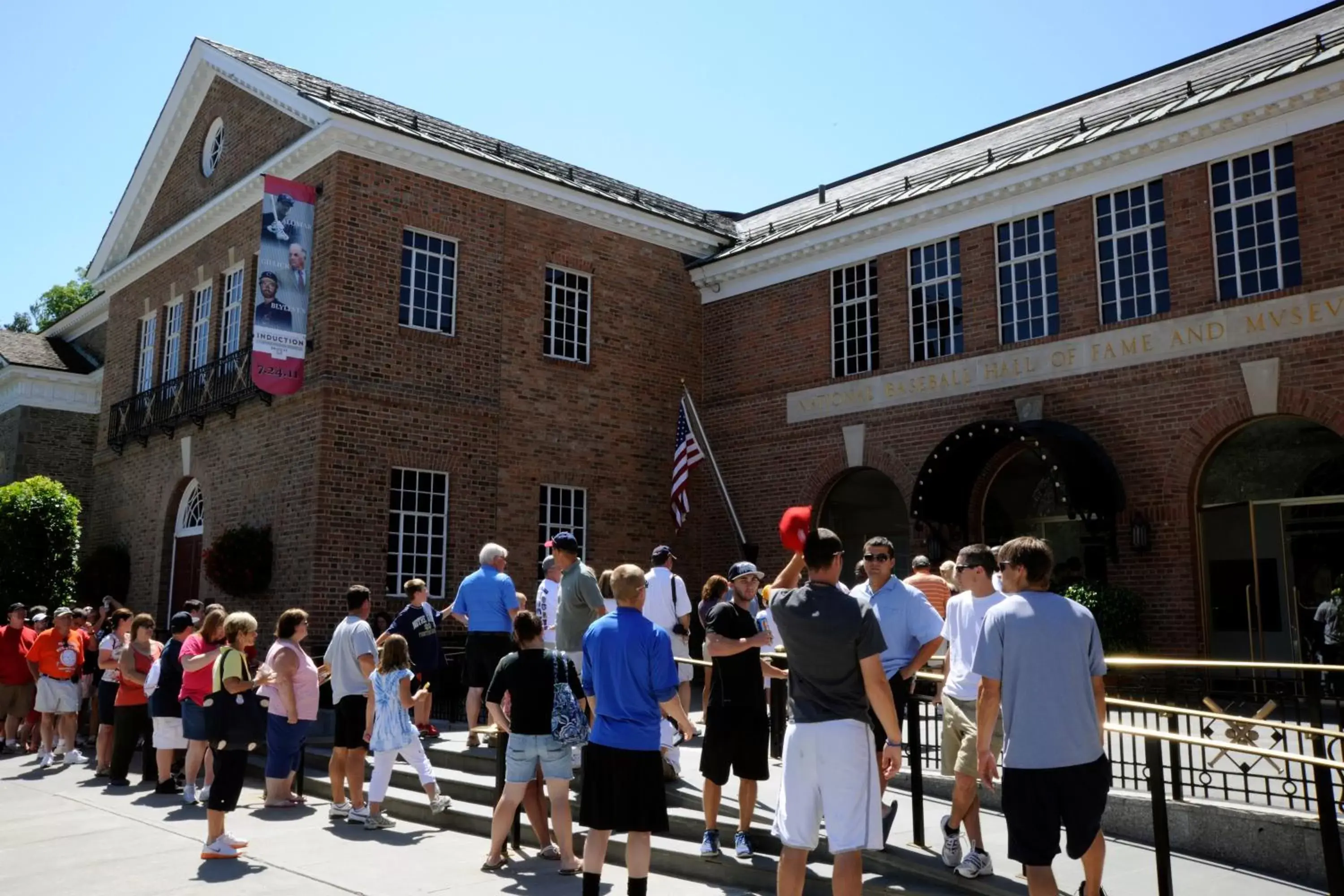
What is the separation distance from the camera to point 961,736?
6.52 metres

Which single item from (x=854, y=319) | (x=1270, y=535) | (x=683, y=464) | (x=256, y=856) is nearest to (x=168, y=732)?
(x=256, y=856)

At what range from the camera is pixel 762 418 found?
19.0 m

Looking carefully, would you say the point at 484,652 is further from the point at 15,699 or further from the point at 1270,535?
the point at 1270,535

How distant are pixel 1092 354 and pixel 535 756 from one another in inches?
410

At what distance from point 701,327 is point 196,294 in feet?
31.4

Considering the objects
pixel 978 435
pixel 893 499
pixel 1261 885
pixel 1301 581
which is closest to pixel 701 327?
pixel 893 499

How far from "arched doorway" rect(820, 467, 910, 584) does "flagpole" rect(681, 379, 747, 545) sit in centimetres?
149

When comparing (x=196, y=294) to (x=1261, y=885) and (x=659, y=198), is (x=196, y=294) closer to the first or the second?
(x=659, y=198)

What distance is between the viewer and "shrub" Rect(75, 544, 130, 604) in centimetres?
2041

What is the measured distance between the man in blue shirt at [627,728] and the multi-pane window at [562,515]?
1159 centimetres

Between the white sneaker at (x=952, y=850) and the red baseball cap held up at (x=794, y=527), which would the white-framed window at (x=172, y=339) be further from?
the white sneaker at (x=952, y=850)

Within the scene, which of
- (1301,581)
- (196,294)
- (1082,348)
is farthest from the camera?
(196,294)

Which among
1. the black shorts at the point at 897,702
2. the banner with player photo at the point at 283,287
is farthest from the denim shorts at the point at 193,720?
the banner with player photo at the point at 283,287

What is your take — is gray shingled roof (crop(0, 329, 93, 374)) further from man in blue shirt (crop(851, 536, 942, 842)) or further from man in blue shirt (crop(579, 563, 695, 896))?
man in blue shirt (crop(851, 536, 942, 842))
